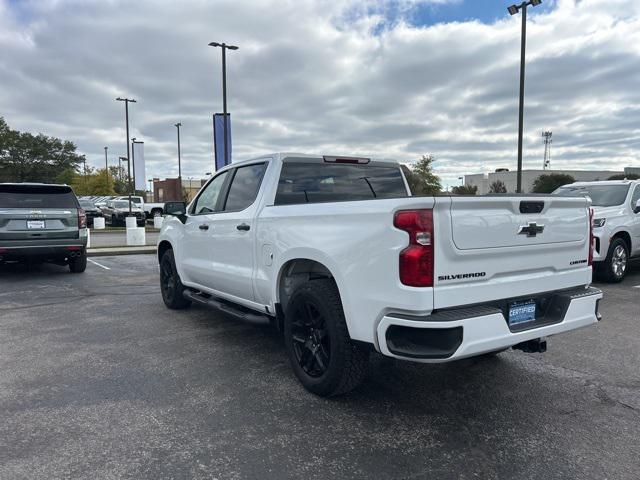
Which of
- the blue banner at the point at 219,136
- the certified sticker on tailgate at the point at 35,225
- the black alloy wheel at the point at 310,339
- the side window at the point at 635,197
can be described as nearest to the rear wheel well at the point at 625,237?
the side window at the point at 635,197

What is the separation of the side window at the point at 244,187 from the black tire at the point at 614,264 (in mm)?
6627

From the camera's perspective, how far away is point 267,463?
2.84 metres

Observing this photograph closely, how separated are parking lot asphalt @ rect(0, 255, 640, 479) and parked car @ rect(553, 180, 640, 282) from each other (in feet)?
10.4

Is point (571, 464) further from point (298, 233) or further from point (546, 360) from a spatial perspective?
point (298, 233)

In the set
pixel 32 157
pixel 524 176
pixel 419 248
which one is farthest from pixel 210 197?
pixel 524 176

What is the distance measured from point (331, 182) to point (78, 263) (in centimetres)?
756

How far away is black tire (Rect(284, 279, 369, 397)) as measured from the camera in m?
3.43

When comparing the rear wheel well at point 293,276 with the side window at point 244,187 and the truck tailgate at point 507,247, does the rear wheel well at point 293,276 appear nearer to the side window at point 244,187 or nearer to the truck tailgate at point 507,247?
the side window at point 244,187

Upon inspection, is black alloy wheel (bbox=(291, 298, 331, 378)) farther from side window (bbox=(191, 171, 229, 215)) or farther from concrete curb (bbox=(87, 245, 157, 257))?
concrete curb (bbox=(87, 245, 157, 257))

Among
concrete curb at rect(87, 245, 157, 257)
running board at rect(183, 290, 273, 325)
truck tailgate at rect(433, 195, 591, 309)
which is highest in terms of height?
truck tailgate at rect(433, 195, 591, 309)

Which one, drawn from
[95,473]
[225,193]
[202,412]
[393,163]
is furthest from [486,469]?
[225,193]

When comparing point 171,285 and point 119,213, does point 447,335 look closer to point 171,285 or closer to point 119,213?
point 171,285

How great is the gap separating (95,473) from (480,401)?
2622 millimetres

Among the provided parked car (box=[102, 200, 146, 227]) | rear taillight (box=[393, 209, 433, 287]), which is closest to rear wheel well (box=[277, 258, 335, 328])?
rear taillight (box=[393, 209, 433, 287])
